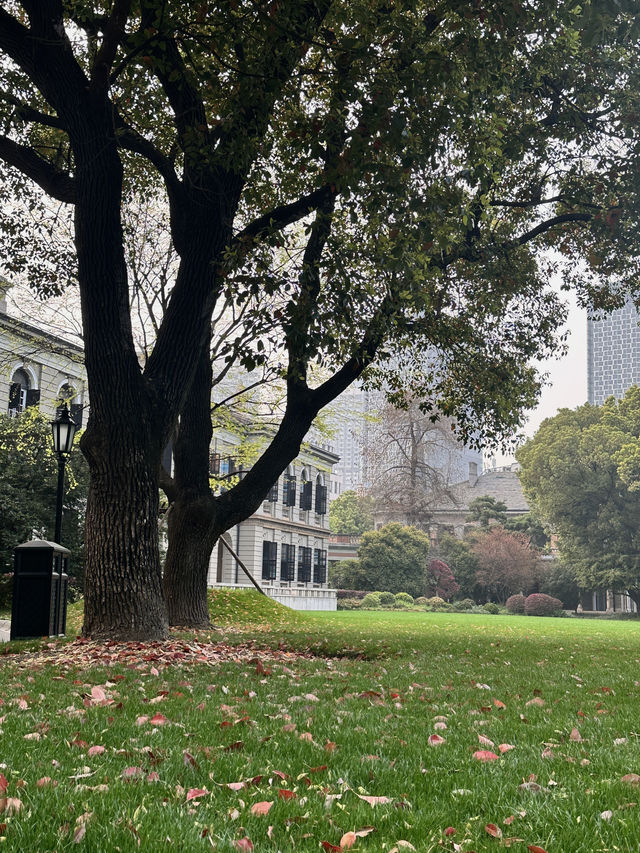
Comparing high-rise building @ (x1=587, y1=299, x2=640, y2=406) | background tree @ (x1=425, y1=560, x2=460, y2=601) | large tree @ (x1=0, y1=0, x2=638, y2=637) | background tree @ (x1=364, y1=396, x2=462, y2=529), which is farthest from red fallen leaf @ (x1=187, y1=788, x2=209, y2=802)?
high-rise building @ (x1=587, y1=299, x2=640, y2=406)

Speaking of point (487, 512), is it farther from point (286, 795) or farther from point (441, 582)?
point (286, 795)

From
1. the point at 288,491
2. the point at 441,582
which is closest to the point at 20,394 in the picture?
the point at 288,491

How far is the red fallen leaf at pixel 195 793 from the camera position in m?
3.30

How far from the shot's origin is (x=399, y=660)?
10.2 m

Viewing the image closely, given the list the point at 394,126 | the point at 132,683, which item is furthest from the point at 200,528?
the point at 394,126

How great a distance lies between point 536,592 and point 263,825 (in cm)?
5300

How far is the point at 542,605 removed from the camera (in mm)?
48812

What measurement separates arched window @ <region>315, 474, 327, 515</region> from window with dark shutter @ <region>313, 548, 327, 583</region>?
2.77 metres

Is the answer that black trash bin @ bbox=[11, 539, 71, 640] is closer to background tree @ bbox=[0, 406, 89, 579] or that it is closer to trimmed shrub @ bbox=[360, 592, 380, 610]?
background tree @ bbox=[0, 406, 89, 579]

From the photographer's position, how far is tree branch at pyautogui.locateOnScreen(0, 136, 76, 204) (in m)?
11.3

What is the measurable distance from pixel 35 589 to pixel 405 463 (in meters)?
→ 48.6

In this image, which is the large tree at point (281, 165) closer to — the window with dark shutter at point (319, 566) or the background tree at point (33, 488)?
the background tree at point (33, 488)

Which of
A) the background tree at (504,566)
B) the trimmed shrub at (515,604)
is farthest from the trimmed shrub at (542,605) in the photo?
the background tree at (504,566)

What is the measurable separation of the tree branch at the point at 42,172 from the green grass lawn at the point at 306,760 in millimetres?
6759
